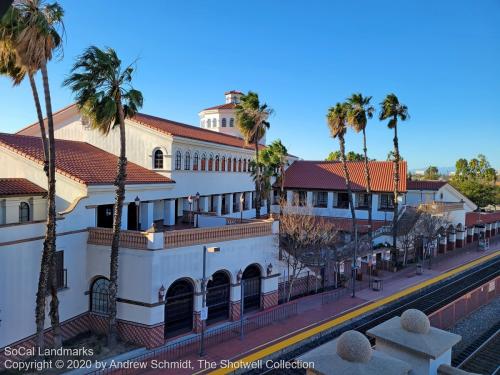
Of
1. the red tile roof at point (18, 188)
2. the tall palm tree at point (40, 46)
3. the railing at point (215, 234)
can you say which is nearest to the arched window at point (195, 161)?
the railing at point (215, 234)

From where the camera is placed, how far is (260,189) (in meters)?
33.2

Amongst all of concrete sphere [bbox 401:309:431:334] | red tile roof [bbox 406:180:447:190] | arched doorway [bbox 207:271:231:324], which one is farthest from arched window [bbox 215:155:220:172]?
concrete sphere [bbox 401:309:431:334]

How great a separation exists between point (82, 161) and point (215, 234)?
9.24 meters

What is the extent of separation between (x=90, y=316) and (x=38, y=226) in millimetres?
5441

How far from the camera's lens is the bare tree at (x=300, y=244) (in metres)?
24.6

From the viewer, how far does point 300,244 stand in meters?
24.8

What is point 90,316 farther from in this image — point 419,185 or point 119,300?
point 419,185

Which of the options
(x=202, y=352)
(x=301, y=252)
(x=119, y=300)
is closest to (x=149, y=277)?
(x=119, y=300)

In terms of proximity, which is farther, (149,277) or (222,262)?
(222,262)

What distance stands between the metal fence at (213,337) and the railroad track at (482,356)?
8.53 m

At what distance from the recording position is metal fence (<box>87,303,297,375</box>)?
1675 centimetres

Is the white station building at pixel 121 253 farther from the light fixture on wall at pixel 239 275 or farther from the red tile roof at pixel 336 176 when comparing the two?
the red tile roof at pixel 336 176

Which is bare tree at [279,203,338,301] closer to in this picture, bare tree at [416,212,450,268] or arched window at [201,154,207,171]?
arched window at [201,154,207,171]

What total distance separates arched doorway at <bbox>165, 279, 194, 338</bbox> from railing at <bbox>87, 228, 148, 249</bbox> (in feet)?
8.69
